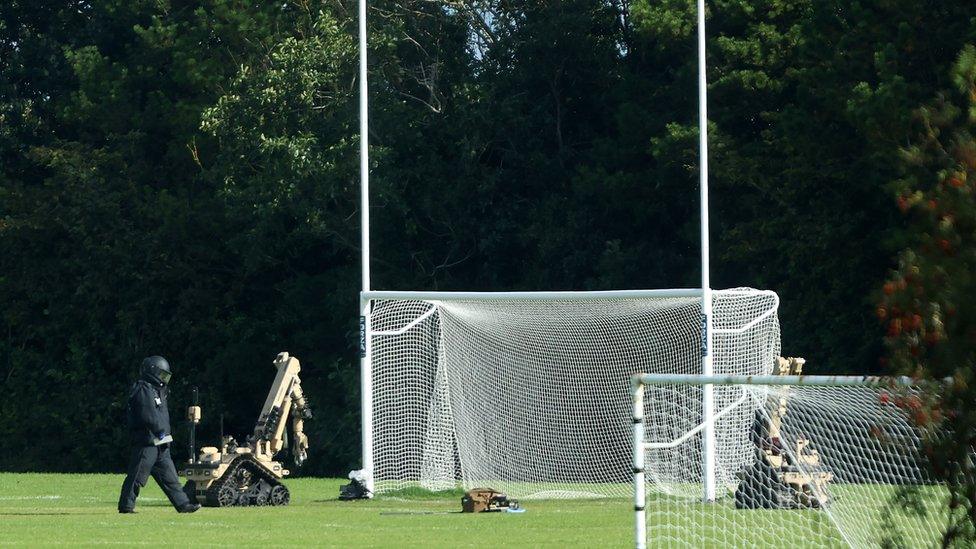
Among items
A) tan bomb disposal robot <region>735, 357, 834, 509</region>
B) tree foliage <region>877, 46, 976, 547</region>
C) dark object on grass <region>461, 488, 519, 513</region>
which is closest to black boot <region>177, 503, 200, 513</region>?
dark object on grass <region>461, 488, 519, 513</region>

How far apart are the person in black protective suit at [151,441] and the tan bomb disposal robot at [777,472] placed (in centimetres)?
563

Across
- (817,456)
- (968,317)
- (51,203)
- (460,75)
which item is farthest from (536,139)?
(968,317)

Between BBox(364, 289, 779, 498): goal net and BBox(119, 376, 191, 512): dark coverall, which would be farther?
BBox(364, 289, 779, 498): goal net

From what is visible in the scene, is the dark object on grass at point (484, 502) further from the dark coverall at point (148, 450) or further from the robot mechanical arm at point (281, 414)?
the dark coverall at point (148, 450)

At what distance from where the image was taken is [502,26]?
112 ft

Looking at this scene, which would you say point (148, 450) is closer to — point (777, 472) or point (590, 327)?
point (777, 472)

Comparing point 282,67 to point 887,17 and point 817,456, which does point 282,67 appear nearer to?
point 887,17

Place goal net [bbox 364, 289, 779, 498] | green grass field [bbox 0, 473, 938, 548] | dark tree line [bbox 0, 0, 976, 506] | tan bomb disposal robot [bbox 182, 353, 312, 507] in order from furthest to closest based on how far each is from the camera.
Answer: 1. dark tree line [bbox 0, 0, 976, 506]
2. goal net [bbox 364, 289, 779, 498]
3. tan bomb disposal robot [bbox 182, 353, 312, 507]
4. green grass field [bbox 0, 473, 938, 548]

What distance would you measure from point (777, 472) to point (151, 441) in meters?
6.21

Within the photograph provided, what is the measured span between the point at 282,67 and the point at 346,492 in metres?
15.4

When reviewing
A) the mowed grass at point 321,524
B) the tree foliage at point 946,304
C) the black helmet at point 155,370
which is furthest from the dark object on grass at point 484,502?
the tree foliage at point 946,304

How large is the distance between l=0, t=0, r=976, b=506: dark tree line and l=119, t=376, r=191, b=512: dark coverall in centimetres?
1288

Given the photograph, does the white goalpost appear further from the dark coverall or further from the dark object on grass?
the dark coverall

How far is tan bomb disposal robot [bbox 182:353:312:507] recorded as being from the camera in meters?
17.7
